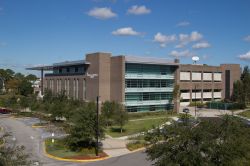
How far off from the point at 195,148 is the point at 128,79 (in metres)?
48.9

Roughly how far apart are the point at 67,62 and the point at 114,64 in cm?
1581

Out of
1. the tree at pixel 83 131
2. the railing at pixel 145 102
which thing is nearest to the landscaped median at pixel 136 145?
the tree at pixel 83 131

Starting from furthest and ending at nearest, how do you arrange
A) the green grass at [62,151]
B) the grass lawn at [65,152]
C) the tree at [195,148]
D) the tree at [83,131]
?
the tree at [83,131] → the green grass at [62,151] → the grass lawn at [65,152] → the tree at [195,148]

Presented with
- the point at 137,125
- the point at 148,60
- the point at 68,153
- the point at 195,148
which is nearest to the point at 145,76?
the point at 148,60

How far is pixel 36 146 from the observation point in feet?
124

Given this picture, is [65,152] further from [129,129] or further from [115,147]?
[129,129]

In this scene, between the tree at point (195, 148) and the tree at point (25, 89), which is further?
the tree at point (25, 89)

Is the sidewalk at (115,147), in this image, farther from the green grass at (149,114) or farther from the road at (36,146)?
the green grass at (149,114)

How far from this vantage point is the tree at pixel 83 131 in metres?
34.5

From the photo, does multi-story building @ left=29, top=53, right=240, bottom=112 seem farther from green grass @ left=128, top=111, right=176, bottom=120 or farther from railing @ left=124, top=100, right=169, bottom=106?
green grass @ left=128, top=111, right=176, bottom=120

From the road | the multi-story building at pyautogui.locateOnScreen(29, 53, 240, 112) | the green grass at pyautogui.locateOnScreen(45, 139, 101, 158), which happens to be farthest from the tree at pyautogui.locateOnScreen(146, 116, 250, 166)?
the multi-story building at pyautogui.locateOnScreen(29, 53, 240, 112)

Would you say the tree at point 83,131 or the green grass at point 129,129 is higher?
the tree at point 83,131

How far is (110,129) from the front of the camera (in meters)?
50.4

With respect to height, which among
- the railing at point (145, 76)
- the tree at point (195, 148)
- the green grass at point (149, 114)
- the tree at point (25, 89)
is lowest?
the green grass at point (149, 114)
